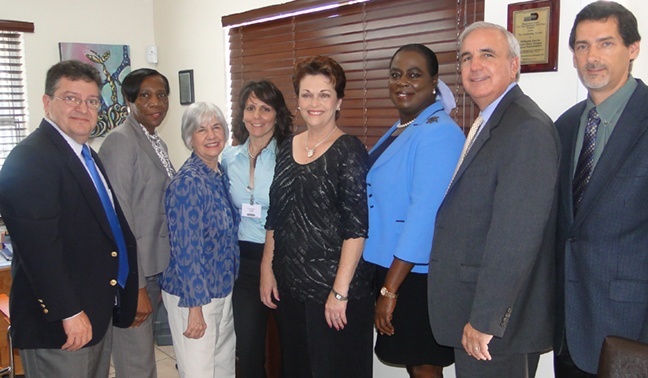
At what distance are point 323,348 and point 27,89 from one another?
10.4ft

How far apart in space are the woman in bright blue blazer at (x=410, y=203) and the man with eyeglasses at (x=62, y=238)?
36.8 inches

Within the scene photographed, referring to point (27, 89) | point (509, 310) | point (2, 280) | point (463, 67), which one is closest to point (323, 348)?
point (509, 310)

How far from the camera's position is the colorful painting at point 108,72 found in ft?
13.1

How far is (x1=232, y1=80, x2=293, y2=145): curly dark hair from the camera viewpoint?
2274mm

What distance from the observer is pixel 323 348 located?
191 centimetres

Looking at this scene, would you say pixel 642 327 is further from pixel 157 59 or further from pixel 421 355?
pixel 157 59

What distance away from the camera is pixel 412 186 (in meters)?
1.70

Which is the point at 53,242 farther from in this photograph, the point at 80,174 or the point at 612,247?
the point at 612,247

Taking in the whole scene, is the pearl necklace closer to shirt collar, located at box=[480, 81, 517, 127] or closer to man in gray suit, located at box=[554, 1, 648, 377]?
shirt collar, located at box=[480, 81, 517, 127]

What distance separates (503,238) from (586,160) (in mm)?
393

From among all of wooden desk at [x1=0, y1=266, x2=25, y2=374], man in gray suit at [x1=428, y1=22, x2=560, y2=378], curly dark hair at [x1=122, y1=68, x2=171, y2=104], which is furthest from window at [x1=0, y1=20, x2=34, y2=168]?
man in gray suit at [x1=428, y1=22, x2=560, y2=378]

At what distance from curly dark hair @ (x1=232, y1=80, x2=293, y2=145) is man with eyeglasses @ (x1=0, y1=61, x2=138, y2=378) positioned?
638mm

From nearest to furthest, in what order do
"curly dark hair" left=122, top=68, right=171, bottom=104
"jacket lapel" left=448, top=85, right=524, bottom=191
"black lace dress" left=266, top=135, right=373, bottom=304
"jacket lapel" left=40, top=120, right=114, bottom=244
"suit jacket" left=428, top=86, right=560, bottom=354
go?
"suit jacket" left=428, top=86, right=560, bottom=354 < "jacket lapel" left=448, top=85, right=524, bottom=191 < "jacket lapel" left=40, top=120, right=114, bottom=244 < "black lace dress" left=266, top=135, right=373, bottom=304 < "curly dark hair" left=122, top=68, right=171, bottom=104

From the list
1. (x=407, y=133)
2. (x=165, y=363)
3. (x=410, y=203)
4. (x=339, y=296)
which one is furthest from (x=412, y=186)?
(x=165, y=363)
